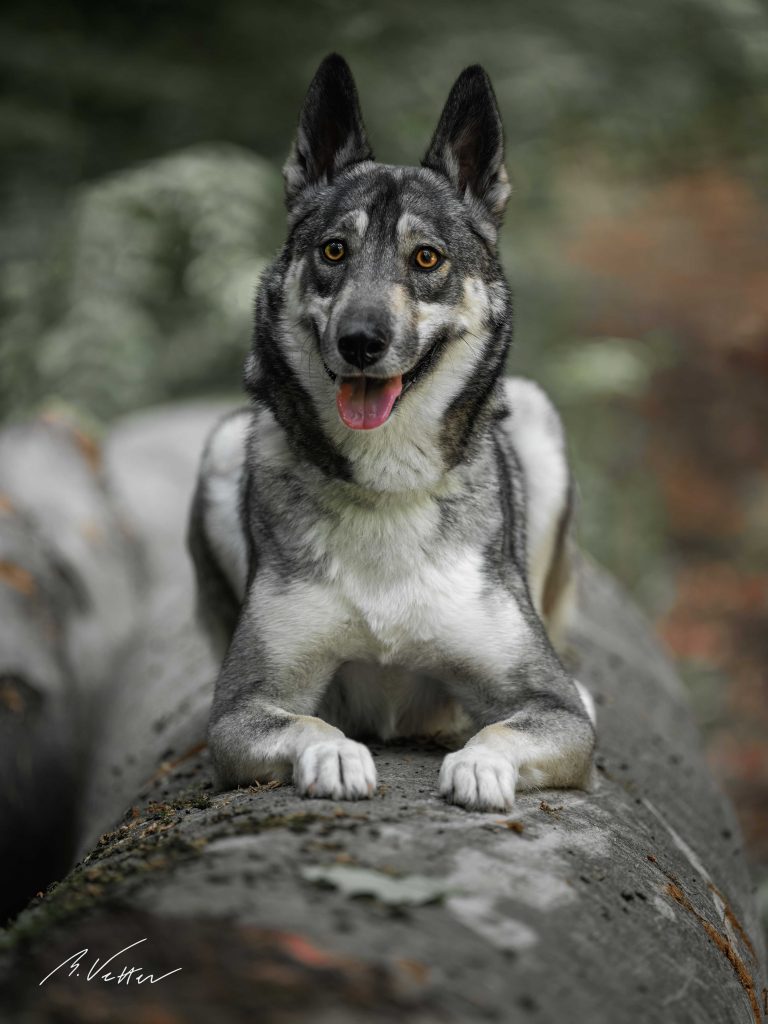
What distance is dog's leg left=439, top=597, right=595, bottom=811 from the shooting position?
111 inches

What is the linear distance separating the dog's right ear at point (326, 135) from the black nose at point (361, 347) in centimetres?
107

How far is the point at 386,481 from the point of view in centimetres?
369

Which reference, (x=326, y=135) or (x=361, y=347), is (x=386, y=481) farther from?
(x=326, y=135)

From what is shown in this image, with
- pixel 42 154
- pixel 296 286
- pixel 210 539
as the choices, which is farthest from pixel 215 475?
pixel 42 154

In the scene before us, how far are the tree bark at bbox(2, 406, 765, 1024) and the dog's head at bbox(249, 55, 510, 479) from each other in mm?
1238

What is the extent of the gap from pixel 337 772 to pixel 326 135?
8.21 feet

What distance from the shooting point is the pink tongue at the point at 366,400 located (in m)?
3.49

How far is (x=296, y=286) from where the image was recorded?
150 inches

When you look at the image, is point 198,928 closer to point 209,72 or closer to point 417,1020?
point 417,1020

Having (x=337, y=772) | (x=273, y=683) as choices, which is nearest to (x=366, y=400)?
(x=273, y=683)

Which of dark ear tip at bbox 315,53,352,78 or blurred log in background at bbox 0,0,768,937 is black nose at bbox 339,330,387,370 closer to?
dark ear tip at bbox 315,53,352,78

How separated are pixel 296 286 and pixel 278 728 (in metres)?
1.56
